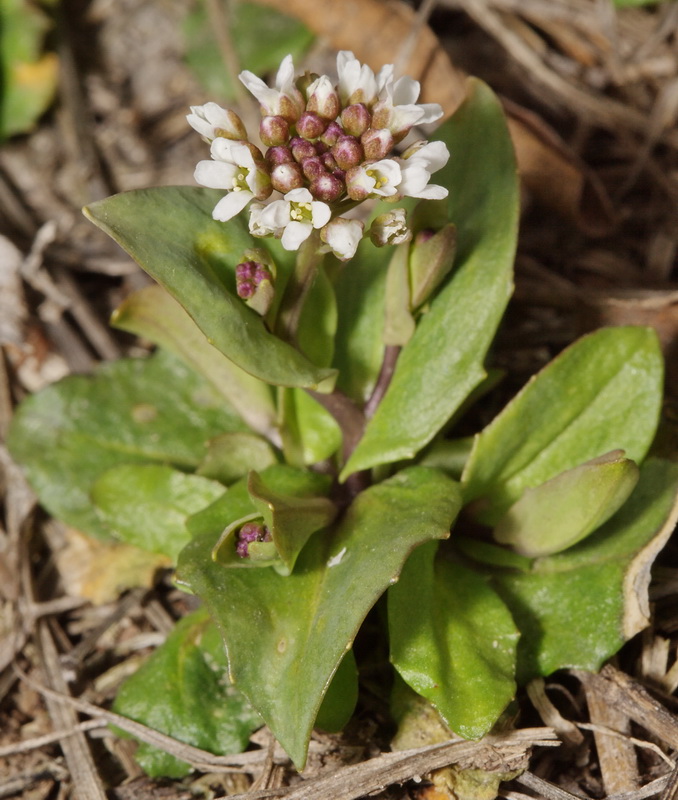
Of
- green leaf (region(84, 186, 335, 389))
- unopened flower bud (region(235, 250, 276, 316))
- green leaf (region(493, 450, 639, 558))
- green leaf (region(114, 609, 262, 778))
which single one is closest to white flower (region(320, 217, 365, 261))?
unopened flower bud (region(235, 250, 276, 316))

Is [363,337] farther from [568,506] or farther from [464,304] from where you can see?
[568,506]

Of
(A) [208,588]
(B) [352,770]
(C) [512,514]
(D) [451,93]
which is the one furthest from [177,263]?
(D) [451,93]

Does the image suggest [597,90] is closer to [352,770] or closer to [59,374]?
[59,374]

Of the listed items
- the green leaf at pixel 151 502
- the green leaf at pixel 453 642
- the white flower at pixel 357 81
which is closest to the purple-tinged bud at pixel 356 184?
the white flower at pixel 357 81

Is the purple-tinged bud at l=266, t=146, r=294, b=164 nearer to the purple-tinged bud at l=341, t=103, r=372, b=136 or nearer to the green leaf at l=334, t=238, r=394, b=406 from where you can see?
the purple-tinged bud at l=341, t=103, r=372, b=136

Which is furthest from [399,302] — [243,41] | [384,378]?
[243,41]

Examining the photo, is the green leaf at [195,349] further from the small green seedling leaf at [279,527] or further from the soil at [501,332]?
the soil at [501,332]
